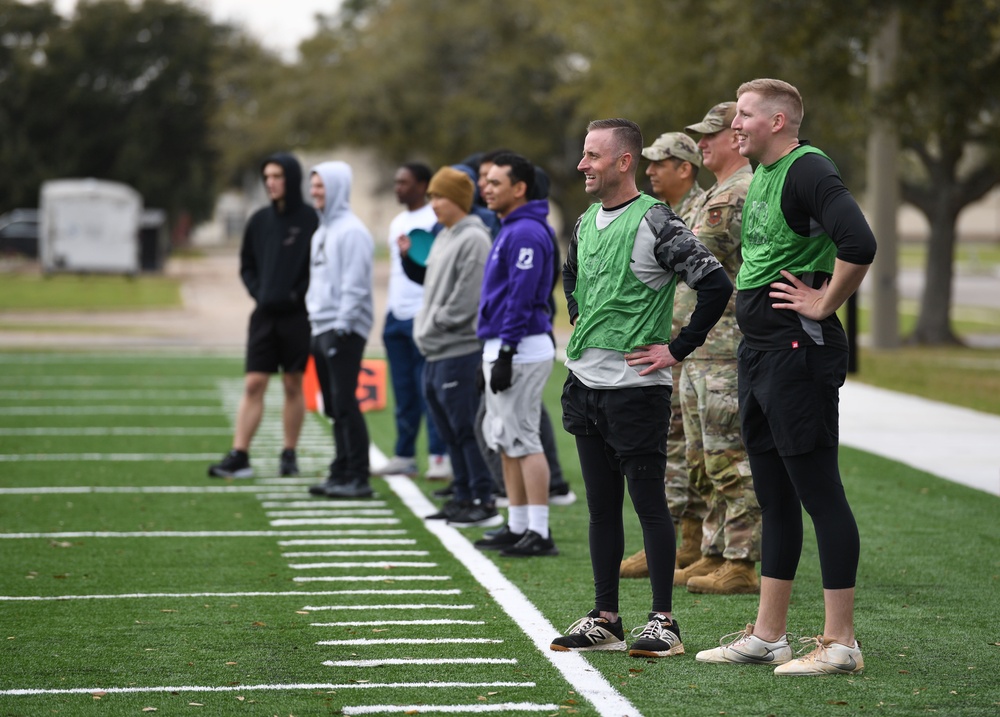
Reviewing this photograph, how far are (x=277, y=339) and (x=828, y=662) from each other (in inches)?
238

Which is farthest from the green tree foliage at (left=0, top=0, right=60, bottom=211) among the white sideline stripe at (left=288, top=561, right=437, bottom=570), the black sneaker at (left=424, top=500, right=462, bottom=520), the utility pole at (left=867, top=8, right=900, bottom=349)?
the white sideline stripe at (left=288, top=561, right=437, bottom=570)

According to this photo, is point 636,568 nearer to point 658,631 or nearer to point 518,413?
point 518,413

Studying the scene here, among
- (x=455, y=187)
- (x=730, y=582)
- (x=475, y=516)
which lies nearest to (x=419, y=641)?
(x=730, y=582)

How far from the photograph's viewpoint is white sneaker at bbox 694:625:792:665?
18.2 ft

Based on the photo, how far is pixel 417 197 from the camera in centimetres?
1016

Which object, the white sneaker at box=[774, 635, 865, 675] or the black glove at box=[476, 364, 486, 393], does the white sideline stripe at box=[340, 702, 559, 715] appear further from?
the black glove at box=[476, 364, 486, 393]

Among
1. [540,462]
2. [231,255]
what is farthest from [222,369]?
[231,255]

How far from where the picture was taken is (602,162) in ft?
18.4

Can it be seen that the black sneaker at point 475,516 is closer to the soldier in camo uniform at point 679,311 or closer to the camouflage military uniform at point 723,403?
the soldier in camo uniform at point 679,311

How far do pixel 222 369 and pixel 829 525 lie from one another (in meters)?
15.8

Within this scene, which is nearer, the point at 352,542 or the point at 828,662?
the point at 828,662

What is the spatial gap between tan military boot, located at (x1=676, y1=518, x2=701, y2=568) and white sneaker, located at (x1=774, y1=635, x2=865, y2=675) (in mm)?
2087

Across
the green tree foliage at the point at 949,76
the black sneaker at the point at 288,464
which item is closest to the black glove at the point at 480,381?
the black sneaker at the point at 288,464

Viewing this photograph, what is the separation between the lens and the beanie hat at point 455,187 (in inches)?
337
